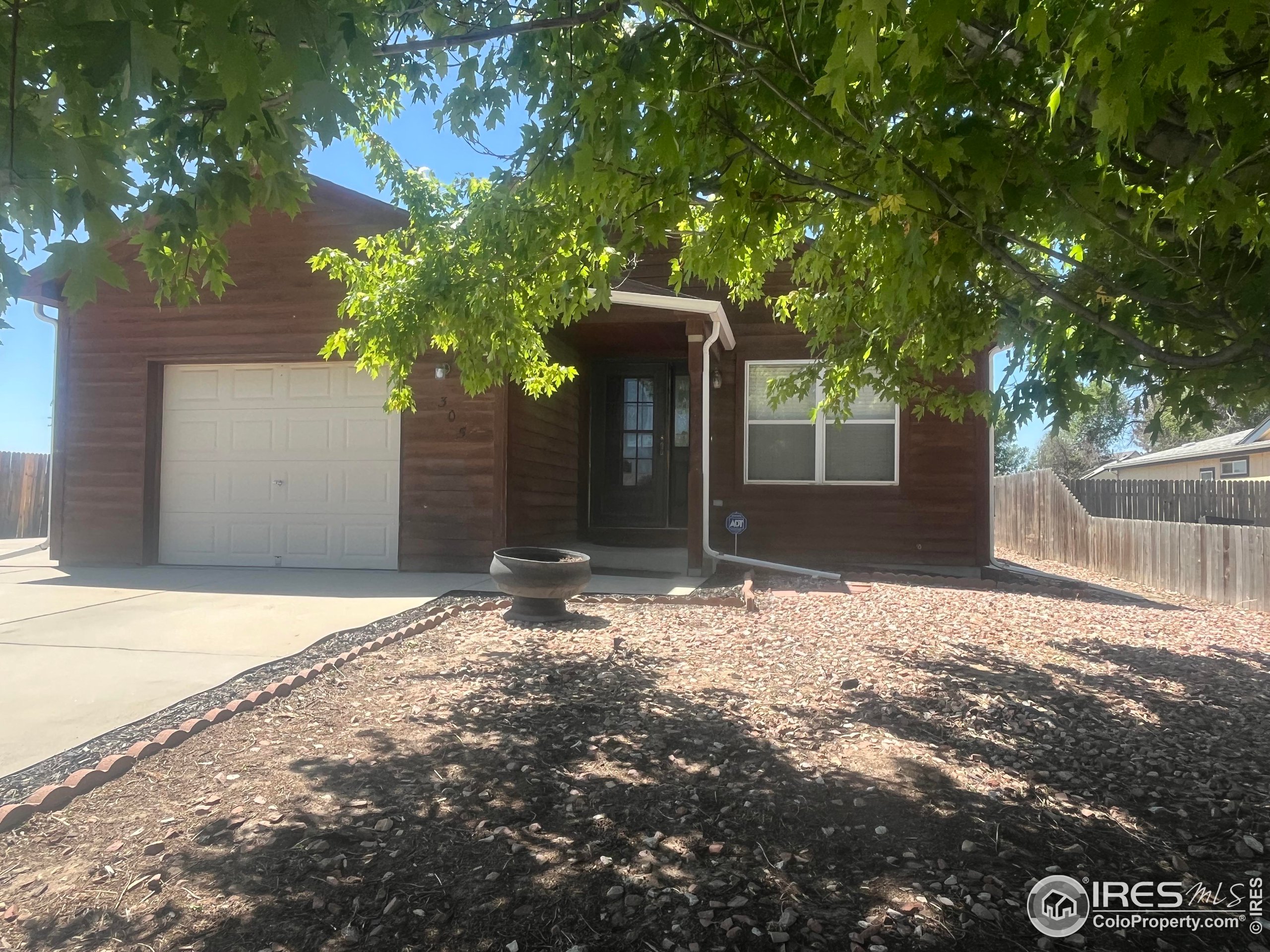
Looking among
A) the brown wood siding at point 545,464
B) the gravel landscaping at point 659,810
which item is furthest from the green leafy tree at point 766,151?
the brown wood siding at point 545,464

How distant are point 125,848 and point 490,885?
4.12 feet

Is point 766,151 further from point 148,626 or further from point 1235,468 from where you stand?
point 1235,468

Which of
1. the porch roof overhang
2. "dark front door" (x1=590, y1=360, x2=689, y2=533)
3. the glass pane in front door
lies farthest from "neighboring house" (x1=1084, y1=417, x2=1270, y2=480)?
the porch roof overhang

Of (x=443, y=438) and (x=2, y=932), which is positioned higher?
(x=443, y=438)

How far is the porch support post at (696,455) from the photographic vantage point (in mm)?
8117

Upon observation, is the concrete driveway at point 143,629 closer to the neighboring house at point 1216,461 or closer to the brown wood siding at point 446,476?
the brown wood siding at point 446,476

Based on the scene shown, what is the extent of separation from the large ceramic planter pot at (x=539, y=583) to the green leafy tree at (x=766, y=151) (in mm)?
1863

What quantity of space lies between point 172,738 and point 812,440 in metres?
7.94

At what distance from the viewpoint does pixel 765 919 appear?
2090 mm

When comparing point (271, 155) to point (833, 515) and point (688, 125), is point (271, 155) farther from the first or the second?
point (833, 515)

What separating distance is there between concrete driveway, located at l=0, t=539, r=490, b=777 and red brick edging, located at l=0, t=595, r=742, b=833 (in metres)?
0.41

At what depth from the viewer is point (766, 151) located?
10.4ft

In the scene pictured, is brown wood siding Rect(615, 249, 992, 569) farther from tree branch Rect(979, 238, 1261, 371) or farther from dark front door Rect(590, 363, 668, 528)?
tree branch Rect(979, 238, 1261, 371)

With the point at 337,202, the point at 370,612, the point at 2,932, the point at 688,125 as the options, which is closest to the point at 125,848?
the point at 2,932
